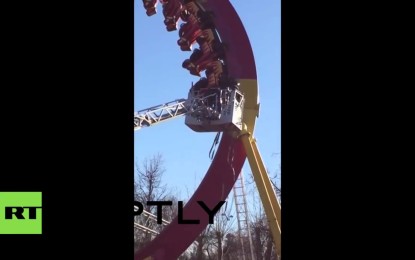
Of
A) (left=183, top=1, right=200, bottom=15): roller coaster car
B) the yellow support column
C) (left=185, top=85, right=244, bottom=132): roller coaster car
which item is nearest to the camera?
(left=183, top=1, right=200, bottom=15): roller coaster car

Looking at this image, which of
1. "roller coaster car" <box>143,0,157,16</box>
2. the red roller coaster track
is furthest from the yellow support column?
"roller coaster car" <box>143,0,157,16</box>

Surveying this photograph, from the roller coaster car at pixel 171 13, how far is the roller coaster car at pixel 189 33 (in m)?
0.14

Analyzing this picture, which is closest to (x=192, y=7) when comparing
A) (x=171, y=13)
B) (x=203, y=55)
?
(x=171, y=13)

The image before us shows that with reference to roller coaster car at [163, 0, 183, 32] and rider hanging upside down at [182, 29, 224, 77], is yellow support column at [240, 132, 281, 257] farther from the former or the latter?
roller coaster car at [163, 0, 183, 32]

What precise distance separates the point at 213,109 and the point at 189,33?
4.08 ft

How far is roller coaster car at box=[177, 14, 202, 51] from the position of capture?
8.70 metres

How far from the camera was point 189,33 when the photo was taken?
8.72 m

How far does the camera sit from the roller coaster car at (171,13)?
28.6 feet

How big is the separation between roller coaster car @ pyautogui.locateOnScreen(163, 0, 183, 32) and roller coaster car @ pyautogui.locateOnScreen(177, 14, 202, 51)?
141 mm
